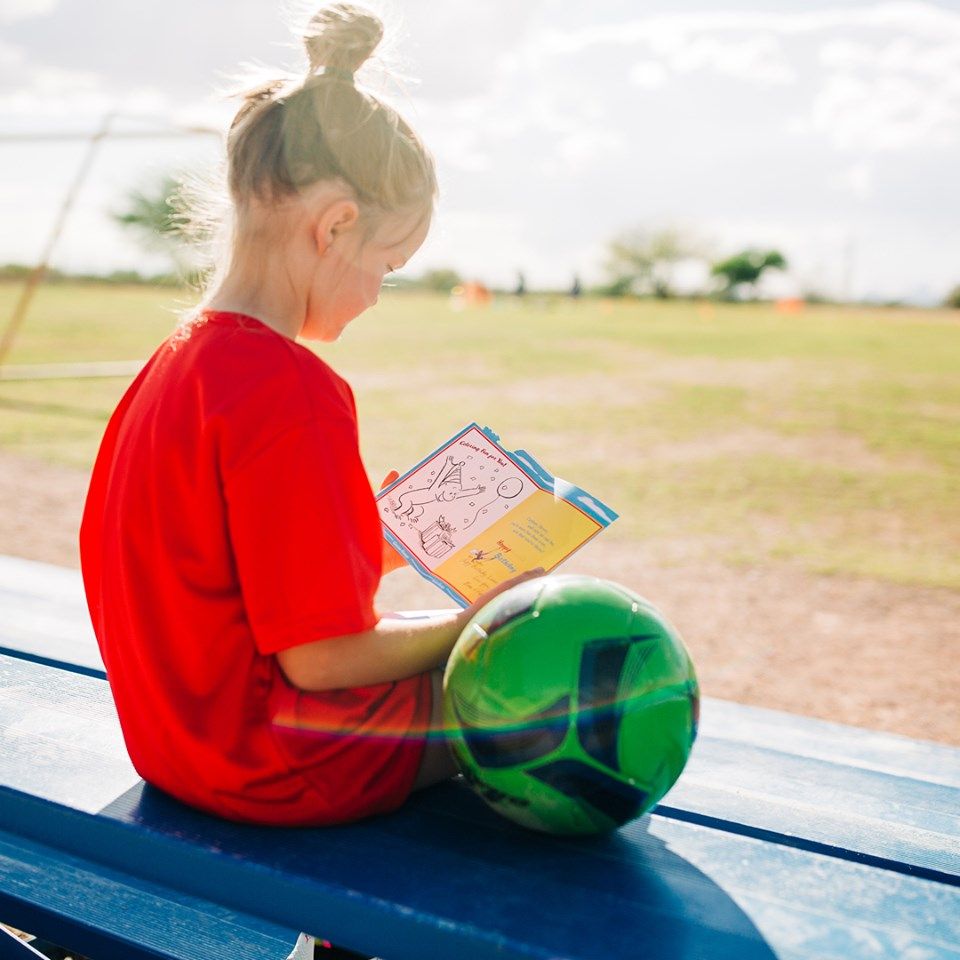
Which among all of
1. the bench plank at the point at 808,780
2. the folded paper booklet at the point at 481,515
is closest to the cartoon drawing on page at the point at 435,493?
the folded paper booklet at the point at 481,515

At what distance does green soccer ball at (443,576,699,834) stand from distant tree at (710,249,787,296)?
8011 centimetres

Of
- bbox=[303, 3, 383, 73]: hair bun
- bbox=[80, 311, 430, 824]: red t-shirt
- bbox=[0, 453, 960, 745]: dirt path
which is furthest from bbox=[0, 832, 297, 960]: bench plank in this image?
bbox=[0, 453, 960, 745]: dirt path

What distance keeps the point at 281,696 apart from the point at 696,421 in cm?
1054

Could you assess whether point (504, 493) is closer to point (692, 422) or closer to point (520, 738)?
point (520, 738)

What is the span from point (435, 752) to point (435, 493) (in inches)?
19.7

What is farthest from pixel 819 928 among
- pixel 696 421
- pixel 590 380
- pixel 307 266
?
pixel 590 380

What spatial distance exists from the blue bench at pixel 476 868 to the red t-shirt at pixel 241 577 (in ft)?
0.29

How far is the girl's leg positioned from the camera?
5.71ft

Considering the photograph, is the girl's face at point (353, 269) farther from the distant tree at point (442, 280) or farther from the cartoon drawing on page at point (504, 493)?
the distant tree at point (442, 280)

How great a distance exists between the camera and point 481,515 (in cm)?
197

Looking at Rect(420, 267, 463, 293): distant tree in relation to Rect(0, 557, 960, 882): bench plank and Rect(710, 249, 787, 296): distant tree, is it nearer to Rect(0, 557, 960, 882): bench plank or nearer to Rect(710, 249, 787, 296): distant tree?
Rect(710, 249, 787, 296): distant tree

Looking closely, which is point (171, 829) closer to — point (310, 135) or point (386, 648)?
point (386, 648)

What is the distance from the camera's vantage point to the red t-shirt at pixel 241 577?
4.82 ft

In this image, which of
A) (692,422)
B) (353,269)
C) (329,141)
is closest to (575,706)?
(353,269)
